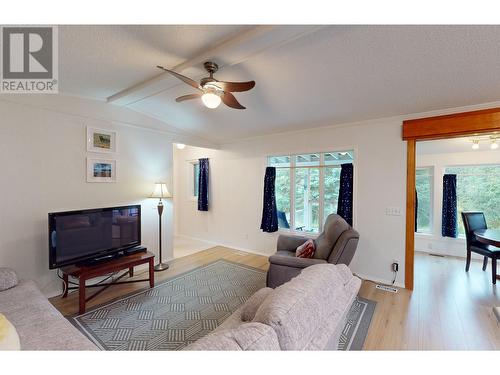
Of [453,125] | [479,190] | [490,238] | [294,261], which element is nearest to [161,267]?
[294,261]

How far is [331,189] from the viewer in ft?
12.0

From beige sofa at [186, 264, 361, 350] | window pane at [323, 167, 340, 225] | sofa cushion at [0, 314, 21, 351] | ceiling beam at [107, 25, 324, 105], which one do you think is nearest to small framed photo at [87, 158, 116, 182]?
ceiling beam at [107, 25, 324, 105]

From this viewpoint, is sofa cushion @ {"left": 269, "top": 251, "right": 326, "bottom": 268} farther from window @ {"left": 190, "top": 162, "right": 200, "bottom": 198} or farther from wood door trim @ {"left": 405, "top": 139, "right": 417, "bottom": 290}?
window @ {"left": 190, "top": 162, "right": 200, "bottom": 198}

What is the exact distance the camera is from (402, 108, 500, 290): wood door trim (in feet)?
8.10

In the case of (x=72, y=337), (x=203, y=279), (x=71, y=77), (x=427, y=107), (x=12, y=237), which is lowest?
(x=203, y=279)

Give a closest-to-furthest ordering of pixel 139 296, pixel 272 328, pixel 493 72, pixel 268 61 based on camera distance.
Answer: pixel 272 328, pixel 493 72, pixel 268 61, pixel 139 296

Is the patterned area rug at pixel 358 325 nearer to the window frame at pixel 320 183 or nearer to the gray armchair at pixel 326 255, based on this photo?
the gray armchair at pixel 326 255

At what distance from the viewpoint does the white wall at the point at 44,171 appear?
2404 mm

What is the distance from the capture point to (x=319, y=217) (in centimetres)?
376

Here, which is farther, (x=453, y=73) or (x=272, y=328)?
(x=453, y=73)

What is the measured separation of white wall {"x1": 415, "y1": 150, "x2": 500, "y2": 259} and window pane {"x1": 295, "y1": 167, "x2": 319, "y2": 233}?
276 centimetres
